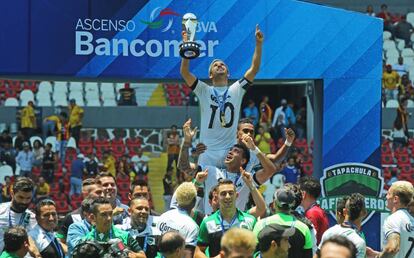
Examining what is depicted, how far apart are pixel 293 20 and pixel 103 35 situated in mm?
2615

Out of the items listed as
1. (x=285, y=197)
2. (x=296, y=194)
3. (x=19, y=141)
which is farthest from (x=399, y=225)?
(x=19, y=141)

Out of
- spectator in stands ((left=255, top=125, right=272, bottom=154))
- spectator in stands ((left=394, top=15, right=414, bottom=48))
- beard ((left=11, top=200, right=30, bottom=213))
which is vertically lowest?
beard ((left=11, top=200, right=30, bottom=213))

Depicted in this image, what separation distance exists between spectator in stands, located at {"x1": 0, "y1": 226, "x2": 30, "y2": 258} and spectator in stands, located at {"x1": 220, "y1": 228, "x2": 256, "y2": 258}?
102 inches

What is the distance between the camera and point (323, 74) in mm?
14234

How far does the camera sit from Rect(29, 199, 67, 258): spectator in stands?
9859 mm

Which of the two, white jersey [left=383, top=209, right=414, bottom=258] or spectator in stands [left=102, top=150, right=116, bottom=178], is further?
spectator in stands [left=102, top=150, right=116, bottom=178]

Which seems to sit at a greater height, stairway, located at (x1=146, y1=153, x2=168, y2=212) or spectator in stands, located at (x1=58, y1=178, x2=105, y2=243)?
stairway, located at (x1=146, y1=153, x2=168, y2=212)

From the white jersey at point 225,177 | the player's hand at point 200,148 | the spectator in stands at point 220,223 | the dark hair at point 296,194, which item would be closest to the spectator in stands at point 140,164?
the player's hand at point 200,148

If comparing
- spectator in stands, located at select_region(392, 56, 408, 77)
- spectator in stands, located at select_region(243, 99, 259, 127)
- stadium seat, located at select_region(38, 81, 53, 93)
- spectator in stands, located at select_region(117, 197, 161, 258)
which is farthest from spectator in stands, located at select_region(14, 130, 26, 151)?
spectator in stands, located at select_region(117, 197, 161, 258)

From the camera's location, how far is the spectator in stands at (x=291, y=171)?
24.6 m

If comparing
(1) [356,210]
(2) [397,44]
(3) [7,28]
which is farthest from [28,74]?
(2) [397,44]

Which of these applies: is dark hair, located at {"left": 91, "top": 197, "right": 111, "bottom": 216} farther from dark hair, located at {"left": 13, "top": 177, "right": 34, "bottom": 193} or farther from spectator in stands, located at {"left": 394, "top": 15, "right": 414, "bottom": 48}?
spectator in stands, located at {"left": 394, "top": 15, "right": 414, "bottom": 48}

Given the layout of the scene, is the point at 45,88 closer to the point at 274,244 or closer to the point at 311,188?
the point at 311,188

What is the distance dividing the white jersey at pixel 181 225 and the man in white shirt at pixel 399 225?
73.2 inches
